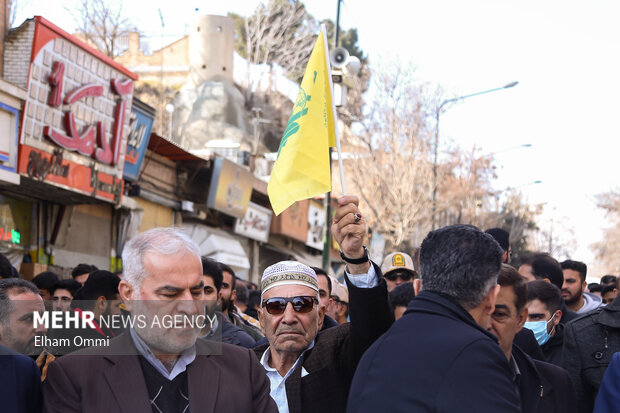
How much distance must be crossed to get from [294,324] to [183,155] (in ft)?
62.0

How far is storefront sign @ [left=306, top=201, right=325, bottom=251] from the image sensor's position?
33.0 meters

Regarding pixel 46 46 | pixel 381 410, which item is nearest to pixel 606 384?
pixel 381 410

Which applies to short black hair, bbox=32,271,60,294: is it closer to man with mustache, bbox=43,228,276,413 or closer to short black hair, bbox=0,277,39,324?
short black hair, bbox=0,277,39,324

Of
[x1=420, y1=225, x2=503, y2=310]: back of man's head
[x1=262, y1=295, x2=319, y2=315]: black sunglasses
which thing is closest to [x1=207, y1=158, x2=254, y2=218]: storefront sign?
[x1=262, y1=295, x2=319, y2=315]: black sunglasses

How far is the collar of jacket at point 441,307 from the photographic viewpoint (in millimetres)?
2791

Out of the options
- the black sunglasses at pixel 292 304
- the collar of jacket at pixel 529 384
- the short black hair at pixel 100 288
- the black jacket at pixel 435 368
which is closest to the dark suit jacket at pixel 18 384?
the black jacket at pixel 435 368

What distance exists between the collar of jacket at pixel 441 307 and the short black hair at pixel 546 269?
4141mm

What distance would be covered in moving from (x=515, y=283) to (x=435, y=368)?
135 centimetres

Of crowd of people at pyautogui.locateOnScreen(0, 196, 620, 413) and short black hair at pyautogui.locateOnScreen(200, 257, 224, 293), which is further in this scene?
short black hair at pyautogui.locateOnScreen(200, 257, 224, 293)

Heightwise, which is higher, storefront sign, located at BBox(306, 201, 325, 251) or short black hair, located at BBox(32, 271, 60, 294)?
storefront sign, located at BBox(306, 201, 325, 251)

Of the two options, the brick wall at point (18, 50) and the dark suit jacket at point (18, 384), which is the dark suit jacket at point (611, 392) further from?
the brick wall at point (18, 50)

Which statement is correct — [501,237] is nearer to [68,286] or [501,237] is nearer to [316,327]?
[316,327]

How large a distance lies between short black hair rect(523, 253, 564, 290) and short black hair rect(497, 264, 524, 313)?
9.95ft

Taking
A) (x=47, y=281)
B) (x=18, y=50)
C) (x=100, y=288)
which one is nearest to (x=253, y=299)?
(x=47, y=281)
